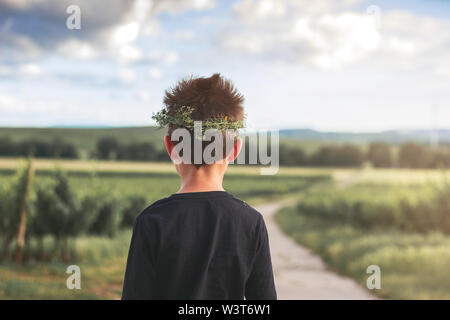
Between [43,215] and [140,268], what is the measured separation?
8.03 metres

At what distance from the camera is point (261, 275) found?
6.79 ft

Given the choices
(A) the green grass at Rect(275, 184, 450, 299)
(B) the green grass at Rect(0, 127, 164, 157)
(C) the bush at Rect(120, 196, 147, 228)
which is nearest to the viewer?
(A) the green grass at Rect(275, 184, 450, 299)

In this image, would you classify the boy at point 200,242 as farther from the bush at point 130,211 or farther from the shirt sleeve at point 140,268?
the bush at point 130,211

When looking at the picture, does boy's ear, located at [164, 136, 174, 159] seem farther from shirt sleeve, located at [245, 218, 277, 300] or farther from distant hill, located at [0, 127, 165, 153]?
distant hill, located at [0, 127, 165, 153]

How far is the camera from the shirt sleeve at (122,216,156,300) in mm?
1945

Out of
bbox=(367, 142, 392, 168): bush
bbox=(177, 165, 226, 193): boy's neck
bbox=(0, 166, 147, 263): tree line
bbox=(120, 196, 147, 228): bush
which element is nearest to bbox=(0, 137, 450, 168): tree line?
bbox=(367, 142, 392, 168): bush

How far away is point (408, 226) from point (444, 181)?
5.39 feet

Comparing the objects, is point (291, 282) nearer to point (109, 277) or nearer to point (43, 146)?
point (109, 277)

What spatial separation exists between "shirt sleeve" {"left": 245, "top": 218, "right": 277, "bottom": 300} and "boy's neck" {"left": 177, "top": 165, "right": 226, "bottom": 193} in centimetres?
27

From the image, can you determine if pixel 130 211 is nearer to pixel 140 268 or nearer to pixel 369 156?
pixel 140 268

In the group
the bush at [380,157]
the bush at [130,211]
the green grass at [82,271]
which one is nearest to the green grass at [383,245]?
the green grass at [82,271]

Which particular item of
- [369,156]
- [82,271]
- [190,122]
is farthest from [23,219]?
[369,156]

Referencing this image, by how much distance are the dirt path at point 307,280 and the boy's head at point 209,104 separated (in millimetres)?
5510

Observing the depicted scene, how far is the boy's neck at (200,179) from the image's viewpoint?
79.8 inches
